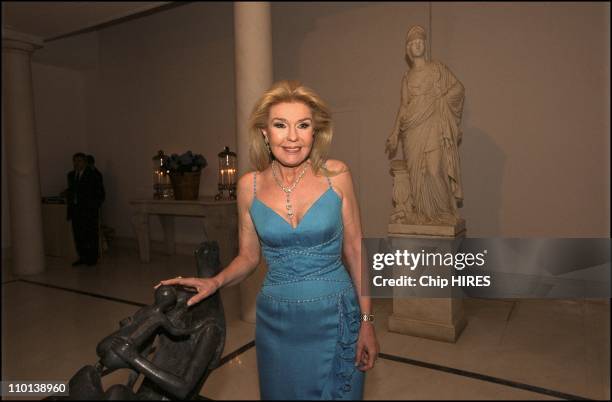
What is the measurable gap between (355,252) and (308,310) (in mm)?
258

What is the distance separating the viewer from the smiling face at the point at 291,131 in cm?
138

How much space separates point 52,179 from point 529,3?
21.4ft

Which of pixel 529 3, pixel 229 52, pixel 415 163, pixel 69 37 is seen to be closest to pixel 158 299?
pixel 415 163

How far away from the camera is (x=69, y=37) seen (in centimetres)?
542

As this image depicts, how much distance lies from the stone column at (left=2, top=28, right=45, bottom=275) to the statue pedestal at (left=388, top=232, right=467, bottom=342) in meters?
4.10

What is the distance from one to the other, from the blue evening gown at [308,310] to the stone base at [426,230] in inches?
85.3

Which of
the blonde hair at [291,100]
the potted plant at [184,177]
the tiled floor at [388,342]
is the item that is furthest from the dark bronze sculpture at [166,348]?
the potted plant at [184,177]

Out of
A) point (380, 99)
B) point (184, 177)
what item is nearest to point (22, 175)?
point (184, 177)

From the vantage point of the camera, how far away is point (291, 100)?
1.38 meters

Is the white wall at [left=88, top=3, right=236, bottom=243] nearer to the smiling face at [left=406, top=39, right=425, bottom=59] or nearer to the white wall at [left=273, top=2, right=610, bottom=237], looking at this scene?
the white wall at [left=273, top=2, right=610, bottom=237]

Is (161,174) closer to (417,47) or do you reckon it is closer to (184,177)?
(184,177)

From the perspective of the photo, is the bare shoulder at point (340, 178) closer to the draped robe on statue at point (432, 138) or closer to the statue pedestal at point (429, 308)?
the statue pedestal at point (429, 308)

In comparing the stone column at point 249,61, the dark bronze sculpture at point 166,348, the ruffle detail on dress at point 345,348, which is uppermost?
the stone column at point 249,61

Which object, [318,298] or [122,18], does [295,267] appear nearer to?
[318,298]
